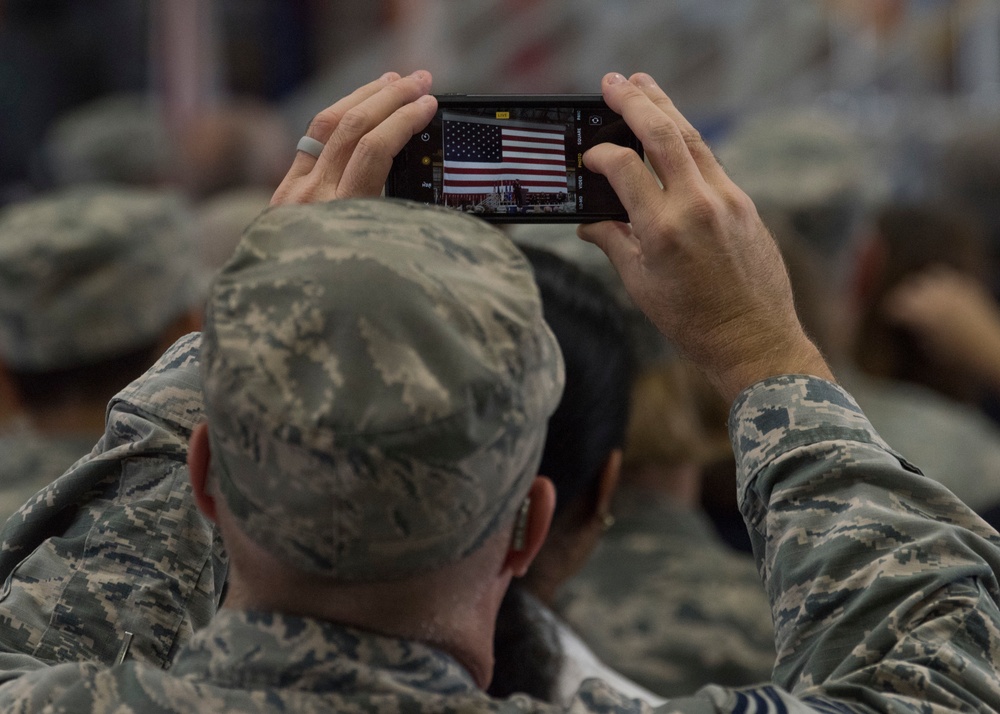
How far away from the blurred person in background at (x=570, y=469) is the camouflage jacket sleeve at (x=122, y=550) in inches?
17.8

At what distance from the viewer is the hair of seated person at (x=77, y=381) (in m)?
2.07

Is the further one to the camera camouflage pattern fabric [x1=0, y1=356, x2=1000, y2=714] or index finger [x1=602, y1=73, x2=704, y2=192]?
index finger [x1=602, y1=73, x2=704, y2=192]

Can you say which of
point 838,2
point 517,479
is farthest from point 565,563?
point 838,2

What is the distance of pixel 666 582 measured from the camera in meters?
1.96

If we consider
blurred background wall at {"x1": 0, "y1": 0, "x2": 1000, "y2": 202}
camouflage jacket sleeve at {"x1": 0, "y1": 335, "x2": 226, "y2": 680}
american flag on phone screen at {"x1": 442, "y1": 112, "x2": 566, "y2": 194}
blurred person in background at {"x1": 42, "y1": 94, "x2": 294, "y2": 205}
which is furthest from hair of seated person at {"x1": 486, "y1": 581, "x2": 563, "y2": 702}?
blurred background wall at {"x1": 0, "y1": 0, "x2": 1000, "y2": 202}

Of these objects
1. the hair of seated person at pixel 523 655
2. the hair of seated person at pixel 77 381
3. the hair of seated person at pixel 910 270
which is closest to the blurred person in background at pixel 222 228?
the hair of seated person at pixel 77 381

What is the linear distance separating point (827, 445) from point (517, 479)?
31 centimetres

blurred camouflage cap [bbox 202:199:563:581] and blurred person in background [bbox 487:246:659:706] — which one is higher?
blurred camouflage cap [bbox 202:199:563:581]

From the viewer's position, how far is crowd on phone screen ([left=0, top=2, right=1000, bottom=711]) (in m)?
1.45

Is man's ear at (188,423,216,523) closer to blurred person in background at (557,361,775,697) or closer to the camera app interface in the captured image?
the camera app interface

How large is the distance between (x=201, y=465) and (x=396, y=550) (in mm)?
193

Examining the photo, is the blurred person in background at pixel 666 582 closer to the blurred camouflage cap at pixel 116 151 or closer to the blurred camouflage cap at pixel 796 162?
the blurred camouflage cap at pixel 796 162

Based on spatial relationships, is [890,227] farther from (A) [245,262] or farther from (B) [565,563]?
(A) [245,262]

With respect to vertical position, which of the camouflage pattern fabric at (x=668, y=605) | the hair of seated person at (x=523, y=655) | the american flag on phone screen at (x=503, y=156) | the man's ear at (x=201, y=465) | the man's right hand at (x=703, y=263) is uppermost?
the american flag on phone screen at (x=503, y=156)
